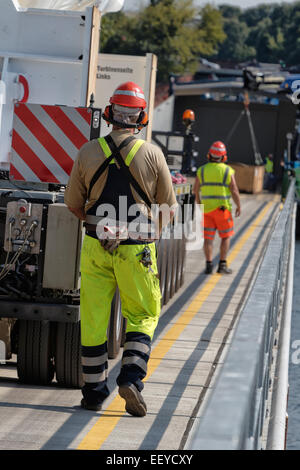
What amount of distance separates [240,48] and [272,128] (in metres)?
112

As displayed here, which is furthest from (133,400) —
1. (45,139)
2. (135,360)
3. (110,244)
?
(45,139)

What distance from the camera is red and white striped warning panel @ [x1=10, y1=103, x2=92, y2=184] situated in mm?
7336

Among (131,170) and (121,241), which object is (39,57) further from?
(121,241)

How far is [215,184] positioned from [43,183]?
7.28 metres

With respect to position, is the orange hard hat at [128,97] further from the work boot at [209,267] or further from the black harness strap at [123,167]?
the work boot at [209,267]

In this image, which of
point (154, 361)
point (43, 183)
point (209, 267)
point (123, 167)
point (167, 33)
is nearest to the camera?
point (123, 167)

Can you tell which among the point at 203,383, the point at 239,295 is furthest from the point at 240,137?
the point at 203,383

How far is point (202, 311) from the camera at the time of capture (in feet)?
37.2

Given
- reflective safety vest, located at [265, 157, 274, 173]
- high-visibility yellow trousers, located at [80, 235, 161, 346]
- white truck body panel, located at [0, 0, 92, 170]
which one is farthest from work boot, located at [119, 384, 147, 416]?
reflective safety vest, located at [265, 157, 274, 173]

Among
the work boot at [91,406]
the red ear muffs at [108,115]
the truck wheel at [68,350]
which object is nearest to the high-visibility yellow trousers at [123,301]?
the work boot at [91,406]

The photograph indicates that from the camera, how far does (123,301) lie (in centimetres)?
625

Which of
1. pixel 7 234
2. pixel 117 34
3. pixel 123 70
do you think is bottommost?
pixel 7 234

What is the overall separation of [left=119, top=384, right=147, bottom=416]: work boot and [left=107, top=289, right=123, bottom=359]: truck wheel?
1.69m

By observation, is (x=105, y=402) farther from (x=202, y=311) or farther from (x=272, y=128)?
(x=272, y=128)
